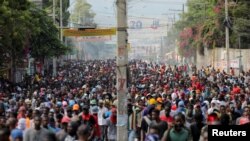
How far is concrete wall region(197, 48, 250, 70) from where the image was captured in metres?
46.5

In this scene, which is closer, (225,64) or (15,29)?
(15,29)

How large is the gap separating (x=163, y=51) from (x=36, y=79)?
138351mm

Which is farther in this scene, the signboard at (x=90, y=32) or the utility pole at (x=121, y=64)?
the signboard at (x=90, y=32)

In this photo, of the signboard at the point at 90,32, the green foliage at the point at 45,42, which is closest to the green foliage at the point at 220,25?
the signboard at the point at 90,32

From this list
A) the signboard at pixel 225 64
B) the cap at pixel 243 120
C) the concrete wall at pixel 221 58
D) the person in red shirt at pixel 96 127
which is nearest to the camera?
the cap at pixel 243 120

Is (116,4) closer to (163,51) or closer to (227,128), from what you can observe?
(227,128)

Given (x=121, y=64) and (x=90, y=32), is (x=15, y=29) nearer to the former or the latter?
(x=90, y=32)

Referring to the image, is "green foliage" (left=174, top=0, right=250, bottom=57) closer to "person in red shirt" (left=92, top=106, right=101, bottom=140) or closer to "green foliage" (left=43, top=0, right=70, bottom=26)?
"green foliage" (left=43, top=0, right=70, bottom=26)

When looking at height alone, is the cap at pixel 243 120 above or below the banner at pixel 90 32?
below

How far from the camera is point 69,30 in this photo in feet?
142

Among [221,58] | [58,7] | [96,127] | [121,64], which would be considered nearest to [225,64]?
[221,58]

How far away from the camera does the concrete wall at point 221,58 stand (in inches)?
1830

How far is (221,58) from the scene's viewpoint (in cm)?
5206

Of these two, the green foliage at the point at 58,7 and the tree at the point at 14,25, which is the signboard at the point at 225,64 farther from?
the green foliage at the point at 58,7
